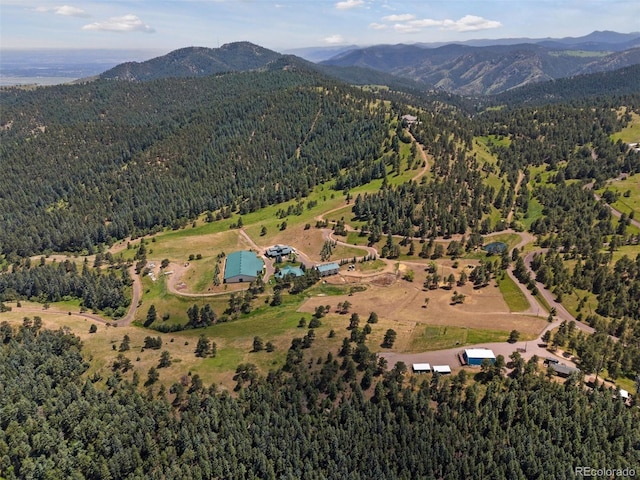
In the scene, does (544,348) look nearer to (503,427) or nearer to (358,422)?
(503,427)

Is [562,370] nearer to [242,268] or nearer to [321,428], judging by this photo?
[321,428]

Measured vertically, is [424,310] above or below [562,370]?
above

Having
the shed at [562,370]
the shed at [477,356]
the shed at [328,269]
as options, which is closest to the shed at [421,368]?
the shed at [477,356]

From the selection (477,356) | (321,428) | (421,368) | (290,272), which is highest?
(290,272)

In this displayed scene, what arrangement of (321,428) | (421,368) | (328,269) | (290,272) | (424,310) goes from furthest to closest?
(290,272) < (328,269) < (424,310) < (421,368) < (321,428)

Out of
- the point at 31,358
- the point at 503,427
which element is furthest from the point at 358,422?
the point at 31,358

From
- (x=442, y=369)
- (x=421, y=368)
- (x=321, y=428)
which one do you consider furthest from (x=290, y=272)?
(x=321, y=428)

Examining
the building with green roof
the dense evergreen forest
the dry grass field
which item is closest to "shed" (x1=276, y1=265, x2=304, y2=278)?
the building with green roof

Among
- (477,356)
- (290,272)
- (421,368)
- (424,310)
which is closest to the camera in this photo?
(421,368)
